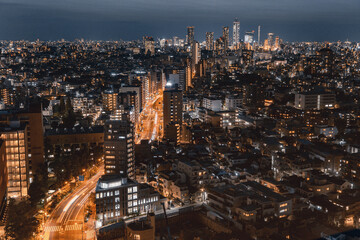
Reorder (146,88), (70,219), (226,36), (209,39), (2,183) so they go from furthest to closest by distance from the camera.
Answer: (209,39), (226,36), (146,88), (70,219), (2,183)

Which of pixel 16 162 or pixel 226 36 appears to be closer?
pixel 16 162

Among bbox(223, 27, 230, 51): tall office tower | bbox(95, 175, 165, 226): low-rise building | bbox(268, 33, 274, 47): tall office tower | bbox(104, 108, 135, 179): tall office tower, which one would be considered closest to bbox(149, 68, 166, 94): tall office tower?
bbox(104, 108, 135, 179): tall office tower

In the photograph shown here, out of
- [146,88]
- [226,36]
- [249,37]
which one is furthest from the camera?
[249,37]

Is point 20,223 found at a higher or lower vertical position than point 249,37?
lower

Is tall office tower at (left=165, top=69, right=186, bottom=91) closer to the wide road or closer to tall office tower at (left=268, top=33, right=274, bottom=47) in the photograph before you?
the wide road

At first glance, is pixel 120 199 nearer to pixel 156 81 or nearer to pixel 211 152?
pixel 211 152

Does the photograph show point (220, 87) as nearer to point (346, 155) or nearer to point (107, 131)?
point (346, 155)

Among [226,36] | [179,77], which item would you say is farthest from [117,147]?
[226,36]
